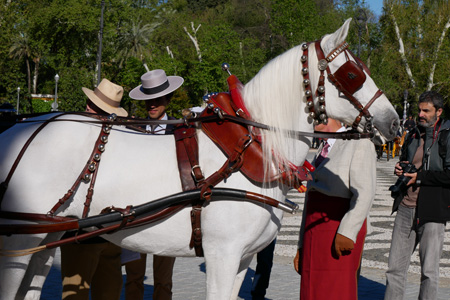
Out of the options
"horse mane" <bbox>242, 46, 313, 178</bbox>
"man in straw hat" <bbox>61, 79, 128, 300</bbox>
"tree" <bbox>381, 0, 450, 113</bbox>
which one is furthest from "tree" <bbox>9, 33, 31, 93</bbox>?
"horse mane" <bbox>242, 46, 313, 178</bbox>

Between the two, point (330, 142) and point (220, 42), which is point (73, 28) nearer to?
point (220, 42)

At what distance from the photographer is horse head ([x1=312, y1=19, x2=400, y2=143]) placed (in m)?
3.99

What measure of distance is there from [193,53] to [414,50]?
645 inches

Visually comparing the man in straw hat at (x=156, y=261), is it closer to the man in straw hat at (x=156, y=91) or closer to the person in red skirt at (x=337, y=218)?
the man in straw hat at (x=156, y=91)

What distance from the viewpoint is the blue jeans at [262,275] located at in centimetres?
663

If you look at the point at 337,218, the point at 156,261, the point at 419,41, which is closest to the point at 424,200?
the point at 337,218

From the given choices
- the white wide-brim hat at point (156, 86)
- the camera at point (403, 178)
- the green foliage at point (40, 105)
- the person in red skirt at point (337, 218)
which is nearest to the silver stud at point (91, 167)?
the white wide-brim hat at point (156, 86)

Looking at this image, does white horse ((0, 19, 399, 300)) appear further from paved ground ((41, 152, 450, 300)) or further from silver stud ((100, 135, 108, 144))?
paved ground ((41, 152, 450, 300))

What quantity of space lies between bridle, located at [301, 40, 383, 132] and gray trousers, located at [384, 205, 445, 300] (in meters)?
2.14

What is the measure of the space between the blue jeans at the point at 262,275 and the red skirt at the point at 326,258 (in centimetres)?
146

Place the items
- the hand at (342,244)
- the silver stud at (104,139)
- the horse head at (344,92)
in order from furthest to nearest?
the hand at (342,244) → the horse head at (344,92) → the silver stud at (104,139)

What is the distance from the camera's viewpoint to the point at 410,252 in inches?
235

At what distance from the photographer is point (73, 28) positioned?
56188 mm

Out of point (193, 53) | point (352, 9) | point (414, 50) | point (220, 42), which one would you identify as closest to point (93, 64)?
point (193, 53)
